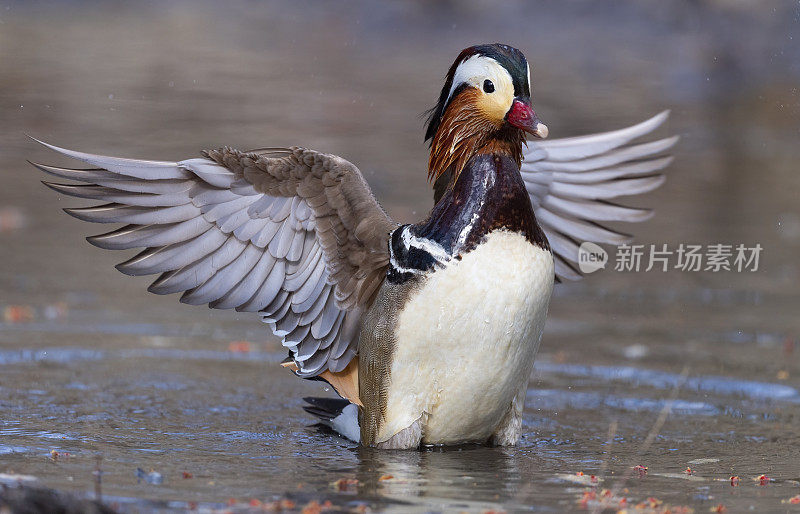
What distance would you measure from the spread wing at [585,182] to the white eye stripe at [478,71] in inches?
56.2

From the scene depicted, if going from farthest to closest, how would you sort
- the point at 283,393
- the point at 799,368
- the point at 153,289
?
the point at 799,368 < the point at 283,393 < the point at 153,289

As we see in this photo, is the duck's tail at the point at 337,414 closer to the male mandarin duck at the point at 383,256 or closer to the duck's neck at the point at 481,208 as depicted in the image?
the male mandarin duck at the point at 383,256

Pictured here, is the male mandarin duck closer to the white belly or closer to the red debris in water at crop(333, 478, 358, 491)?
the white belly

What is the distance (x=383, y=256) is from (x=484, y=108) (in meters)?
0.79

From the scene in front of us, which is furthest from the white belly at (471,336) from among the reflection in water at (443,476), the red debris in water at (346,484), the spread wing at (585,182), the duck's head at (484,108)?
the spread wing at (585,182)

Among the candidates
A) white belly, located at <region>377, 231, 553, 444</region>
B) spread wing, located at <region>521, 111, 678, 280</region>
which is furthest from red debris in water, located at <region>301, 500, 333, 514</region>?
spread wing, located at <region>521, 111, 678, 280</region>

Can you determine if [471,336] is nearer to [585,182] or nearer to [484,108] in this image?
[484,108]

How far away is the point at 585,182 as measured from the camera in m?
6.89

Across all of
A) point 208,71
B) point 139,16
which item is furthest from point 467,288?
point 139,16

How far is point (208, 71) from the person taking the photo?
18688 millimetres

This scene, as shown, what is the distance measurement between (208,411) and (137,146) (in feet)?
23.4

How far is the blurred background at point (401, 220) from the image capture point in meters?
5.18

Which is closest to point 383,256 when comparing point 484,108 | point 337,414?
point 484,108

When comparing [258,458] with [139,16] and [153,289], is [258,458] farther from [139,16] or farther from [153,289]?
[139,16]
